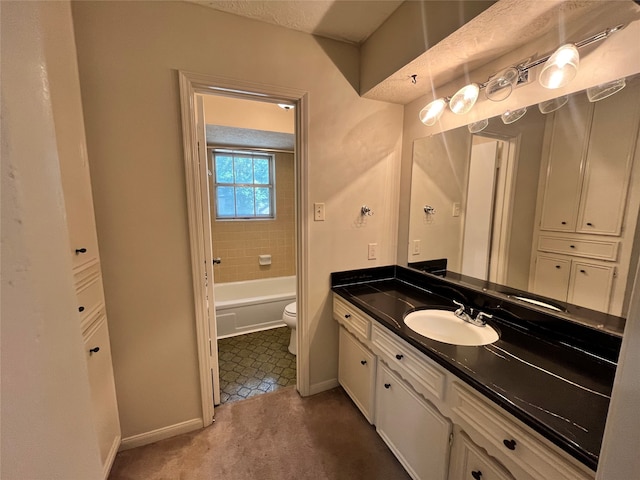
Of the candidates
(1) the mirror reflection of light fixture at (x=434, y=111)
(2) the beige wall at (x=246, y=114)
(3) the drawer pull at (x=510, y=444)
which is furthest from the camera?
(2) the beige wall at (x=246, y=114)

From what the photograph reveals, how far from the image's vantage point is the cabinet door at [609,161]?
96 centimetres

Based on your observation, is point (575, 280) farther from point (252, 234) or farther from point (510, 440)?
point (252, 234)

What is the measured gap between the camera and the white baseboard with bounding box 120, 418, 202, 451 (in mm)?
1549

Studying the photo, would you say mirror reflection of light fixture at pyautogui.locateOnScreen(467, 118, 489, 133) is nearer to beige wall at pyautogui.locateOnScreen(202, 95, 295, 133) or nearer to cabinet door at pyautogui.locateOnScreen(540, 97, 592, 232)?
cabinet door at pyautogui.locateOnScreen(540, 97, 592, 232)

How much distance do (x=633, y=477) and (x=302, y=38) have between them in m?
2.03

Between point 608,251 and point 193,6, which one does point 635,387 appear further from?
point 193,6

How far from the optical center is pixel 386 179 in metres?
1.96

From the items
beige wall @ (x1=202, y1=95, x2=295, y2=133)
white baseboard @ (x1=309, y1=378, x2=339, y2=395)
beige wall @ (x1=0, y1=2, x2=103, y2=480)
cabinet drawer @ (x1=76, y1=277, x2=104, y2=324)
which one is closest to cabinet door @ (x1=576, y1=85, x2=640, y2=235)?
beige wall @ (x1=0, y1=2, x2=103, y2=480)

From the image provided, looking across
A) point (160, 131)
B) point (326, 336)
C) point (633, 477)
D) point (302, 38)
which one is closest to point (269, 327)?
point (326, 336)

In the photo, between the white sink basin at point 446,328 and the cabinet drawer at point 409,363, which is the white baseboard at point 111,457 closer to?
the cabinet drawer at point 409,363

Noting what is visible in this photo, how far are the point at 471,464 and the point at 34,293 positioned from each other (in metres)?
1.37

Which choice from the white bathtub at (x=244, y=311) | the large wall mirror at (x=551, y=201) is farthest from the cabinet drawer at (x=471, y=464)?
the white bathtub at (x=244, y=311)

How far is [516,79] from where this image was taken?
3.91 feet

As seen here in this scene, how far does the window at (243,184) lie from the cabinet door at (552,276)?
3.12 metres
